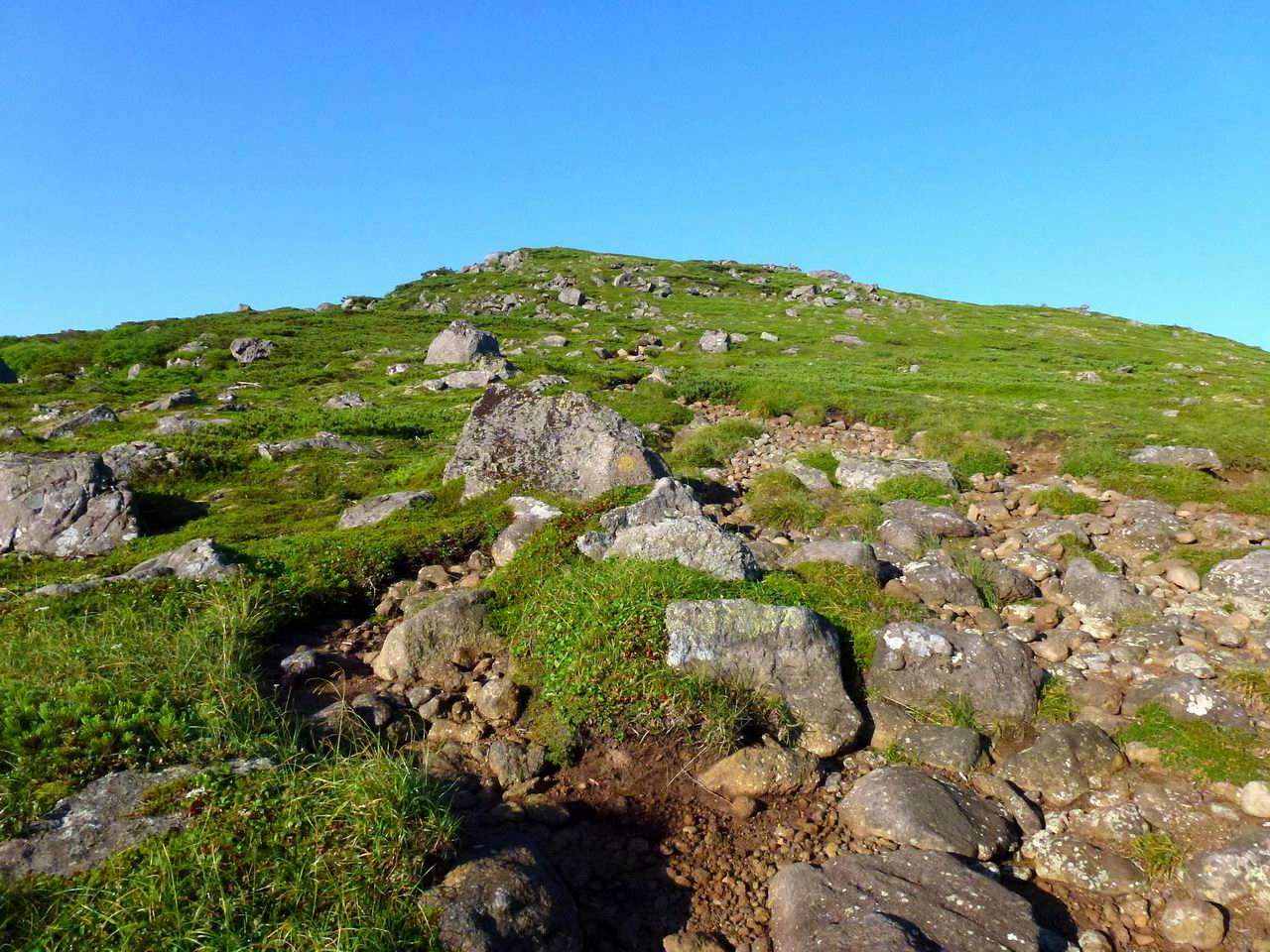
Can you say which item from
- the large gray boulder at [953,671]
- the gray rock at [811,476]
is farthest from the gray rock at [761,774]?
the gray rock at [811,476]

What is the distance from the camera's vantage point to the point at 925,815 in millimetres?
6949

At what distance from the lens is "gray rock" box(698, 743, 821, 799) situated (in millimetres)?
7508

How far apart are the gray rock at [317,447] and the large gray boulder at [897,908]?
19.5 meters

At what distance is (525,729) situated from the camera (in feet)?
27.3

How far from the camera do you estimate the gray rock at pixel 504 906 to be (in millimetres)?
5023

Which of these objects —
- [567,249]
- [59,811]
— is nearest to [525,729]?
[59,811]

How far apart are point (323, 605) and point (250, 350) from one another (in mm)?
55890

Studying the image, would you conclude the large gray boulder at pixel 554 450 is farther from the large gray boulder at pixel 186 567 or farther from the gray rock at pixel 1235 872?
the gray rock at pixel 1235 872

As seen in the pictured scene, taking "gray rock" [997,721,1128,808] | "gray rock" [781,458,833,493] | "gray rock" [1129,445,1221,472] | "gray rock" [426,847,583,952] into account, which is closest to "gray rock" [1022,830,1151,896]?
"gray rock" [997,721,1128,808]

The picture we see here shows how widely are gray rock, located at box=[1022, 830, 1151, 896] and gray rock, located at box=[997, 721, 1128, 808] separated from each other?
0.66 meters

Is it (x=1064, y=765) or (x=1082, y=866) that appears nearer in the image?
(x=1082, y=866)

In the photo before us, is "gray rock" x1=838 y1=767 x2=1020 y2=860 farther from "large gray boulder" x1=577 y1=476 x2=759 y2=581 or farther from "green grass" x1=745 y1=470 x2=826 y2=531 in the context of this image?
"green grass" x1=745 y1=470 x2=826 y2=531

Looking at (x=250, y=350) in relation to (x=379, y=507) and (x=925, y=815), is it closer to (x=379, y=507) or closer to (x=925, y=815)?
(x=379, y=507)

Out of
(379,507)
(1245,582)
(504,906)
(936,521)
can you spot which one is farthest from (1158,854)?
(379,507)
